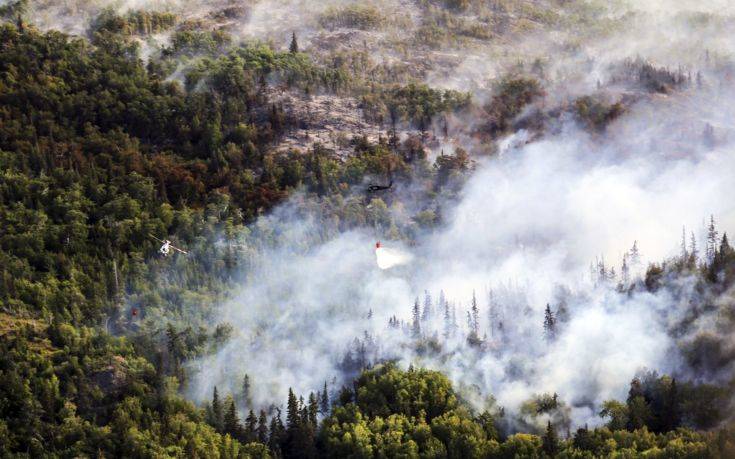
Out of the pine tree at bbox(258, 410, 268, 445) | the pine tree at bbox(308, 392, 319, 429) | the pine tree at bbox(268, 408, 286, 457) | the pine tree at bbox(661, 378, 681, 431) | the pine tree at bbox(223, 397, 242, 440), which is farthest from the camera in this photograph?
the pine tree at bbox(308, 392, 319, 429)

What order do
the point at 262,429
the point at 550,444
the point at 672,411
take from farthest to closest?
the point at 262,429 < the point at 672,411 < the point at 550,444

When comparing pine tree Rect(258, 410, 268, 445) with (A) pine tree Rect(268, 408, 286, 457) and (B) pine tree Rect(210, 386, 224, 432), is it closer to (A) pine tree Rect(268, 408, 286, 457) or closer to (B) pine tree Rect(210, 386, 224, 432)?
(A) pine tree Rect(268, 408, 286, 457)

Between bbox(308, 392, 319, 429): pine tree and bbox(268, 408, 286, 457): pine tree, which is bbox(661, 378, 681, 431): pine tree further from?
bbox(268, 408, 286, 457): pine tree

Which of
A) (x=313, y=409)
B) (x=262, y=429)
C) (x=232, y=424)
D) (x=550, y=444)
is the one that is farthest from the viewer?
(x=313, y=409)

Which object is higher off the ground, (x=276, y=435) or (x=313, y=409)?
(x=313, y=409)

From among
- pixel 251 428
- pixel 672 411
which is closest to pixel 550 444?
pixel 672 411

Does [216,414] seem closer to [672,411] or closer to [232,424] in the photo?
[232,424]

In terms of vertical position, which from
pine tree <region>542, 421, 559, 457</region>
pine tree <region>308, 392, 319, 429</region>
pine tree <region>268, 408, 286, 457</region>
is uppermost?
pine tree <region>542, 421, 559, 457</region>

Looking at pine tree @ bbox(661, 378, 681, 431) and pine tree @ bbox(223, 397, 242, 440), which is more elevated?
pine tree @ bbox(661, 378, 681, 431)

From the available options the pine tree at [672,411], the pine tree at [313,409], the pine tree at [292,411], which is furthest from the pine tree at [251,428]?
the pine tree at [672,411]

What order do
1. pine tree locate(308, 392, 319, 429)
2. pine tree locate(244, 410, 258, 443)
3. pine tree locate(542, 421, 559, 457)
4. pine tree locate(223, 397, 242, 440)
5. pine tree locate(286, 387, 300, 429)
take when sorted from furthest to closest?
pine tree locate(308, 392, 319, 429) → pine tree locate(286, 387, 300, 429) → pine tree locate(223, 397, 242, 440) → pine tree locate(244, 410, 258, 443) → pine tree locate(542, 421, 559, 457)

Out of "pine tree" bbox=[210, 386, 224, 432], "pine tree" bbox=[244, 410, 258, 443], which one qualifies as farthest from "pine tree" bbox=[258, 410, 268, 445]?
"pine tree" bbox=[210, 386, 224, 432]

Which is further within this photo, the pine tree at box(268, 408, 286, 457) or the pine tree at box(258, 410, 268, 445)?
the pine tree at box(258, 410, 268, 445)
